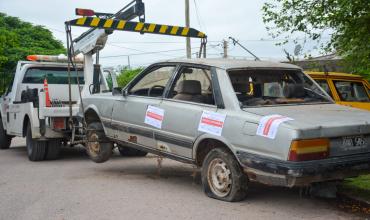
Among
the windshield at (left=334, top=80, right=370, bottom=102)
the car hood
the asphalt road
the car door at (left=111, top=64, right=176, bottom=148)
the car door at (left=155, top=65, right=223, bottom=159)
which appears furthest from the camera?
the windshield at (left=334, top=80, right=370, bottom=102)

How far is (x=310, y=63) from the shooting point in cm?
1223

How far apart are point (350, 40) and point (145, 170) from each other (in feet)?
15.5

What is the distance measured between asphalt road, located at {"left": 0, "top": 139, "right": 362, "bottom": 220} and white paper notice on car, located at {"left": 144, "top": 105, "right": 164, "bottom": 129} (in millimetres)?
900

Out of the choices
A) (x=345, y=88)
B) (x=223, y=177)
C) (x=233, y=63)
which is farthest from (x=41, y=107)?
(x=345, y=88)

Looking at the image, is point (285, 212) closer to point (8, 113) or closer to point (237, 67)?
→ point (237, 67)

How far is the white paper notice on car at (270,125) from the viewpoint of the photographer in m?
5.02

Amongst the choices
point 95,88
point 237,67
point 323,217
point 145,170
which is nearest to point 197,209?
point 323,217

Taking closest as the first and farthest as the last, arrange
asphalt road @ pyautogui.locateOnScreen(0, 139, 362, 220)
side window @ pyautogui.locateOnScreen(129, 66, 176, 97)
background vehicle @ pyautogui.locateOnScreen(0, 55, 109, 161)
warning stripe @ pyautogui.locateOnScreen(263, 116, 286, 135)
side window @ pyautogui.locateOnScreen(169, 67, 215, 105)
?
1. warning stripe @ pyautogui.locateOnScreen(263, 116, 286, 135)
2. asphalt road @ pyautogui.locateOnScreen(0, 139, 362, 220)
3. side window @ pyautogui.locateOnScreen(169, 67, 215, 105)
4. side window @ pyautogui.locateOnScreen(129, 66, 176, 97)
5. background vehicle @ pyautogui.locateOnScreen(0, 55, 109, 161)

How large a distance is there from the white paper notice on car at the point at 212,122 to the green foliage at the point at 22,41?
2448 cm

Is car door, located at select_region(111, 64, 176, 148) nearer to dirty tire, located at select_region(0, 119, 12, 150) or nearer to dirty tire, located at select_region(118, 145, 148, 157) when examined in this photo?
dirty tire, located at select_region(118, 145, 148, 157)

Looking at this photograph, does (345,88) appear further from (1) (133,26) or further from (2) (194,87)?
(2) (194,87)

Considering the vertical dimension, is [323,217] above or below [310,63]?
below

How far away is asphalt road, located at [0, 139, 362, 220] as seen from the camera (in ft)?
17.6

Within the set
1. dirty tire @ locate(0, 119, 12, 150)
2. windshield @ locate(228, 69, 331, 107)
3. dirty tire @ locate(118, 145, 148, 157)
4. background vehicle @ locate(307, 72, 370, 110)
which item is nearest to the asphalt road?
windshield @ locate(228, 69, 331, 107)
